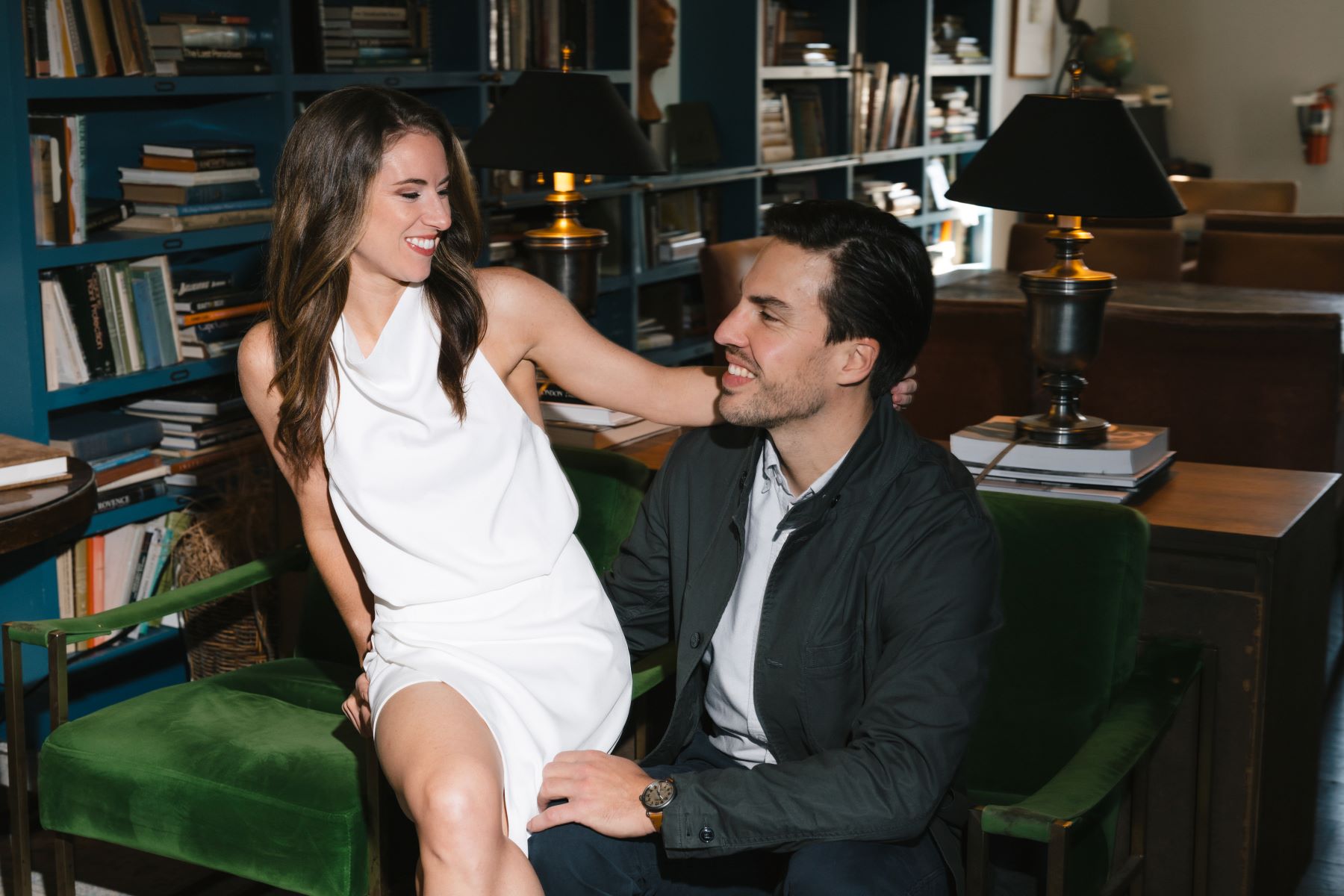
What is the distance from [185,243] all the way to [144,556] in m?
0.70

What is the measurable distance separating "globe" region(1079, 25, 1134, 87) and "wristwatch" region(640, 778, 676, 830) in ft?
22.8

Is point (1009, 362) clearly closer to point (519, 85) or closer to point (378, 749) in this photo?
point (519, 85)

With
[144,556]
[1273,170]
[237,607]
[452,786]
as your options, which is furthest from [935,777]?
[1273,170]

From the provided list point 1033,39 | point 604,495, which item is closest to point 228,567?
point 604,495

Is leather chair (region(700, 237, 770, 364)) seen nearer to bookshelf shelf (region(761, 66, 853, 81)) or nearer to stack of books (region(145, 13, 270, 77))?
bookshelf shelf (region(761, 66, 853, 81))

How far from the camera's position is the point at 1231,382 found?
3.07m

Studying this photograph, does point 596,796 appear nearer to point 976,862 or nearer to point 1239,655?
point 976,862

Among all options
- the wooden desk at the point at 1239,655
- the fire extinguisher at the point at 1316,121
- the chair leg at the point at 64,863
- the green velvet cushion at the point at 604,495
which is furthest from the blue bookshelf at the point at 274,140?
the fire extinguisher at the point at 1316,121

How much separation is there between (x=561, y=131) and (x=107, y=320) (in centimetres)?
104

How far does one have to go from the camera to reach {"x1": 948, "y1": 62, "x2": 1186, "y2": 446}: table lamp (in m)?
2.24

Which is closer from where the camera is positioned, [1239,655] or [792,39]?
[1239,655]

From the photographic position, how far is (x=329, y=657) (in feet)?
8.04

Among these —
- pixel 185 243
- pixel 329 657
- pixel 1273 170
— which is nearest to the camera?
pixel 329 657

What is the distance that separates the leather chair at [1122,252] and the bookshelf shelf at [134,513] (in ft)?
9.75
